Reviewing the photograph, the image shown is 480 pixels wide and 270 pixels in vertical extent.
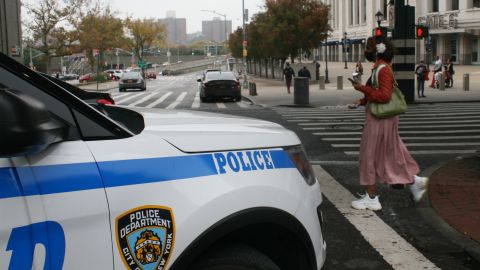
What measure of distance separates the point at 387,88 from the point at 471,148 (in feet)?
18.0

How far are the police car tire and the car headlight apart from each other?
524mm

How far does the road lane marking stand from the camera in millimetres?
4734

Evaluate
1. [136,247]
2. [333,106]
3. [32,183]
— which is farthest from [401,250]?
[333,106]

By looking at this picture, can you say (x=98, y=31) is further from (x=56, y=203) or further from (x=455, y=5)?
(x=56, y=203)

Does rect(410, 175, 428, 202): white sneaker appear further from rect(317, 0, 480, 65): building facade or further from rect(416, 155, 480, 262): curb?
rect(317, 0, 480, 65): building facade

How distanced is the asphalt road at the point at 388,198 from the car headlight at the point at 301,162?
6.16 feet

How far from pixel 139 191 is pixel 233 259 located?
1.87 feet

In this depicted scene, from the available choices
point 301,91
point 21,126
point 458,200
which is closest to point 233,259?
point 21,126

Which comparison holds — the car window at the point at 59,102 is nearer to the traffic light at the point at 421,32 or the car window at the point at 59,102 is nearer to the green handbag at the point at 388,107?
the green handbag at the point at 388,107

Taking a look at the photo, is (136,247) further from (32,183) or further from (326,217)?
(326,217)

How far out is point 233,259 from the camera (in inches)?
97.7

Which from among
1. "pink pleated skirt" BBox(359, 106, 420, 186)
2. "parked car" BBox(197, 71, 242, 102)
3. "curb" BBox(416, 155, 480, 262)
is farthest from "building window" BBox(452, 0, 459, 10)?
"pink pleated skirt" BBox(359, 106, 420, 186)

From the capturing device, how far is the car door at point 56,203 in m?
1.86

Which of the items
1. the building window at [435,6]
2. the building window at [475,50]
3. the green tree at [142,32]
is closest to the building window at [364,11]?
the building window at [435,6]
